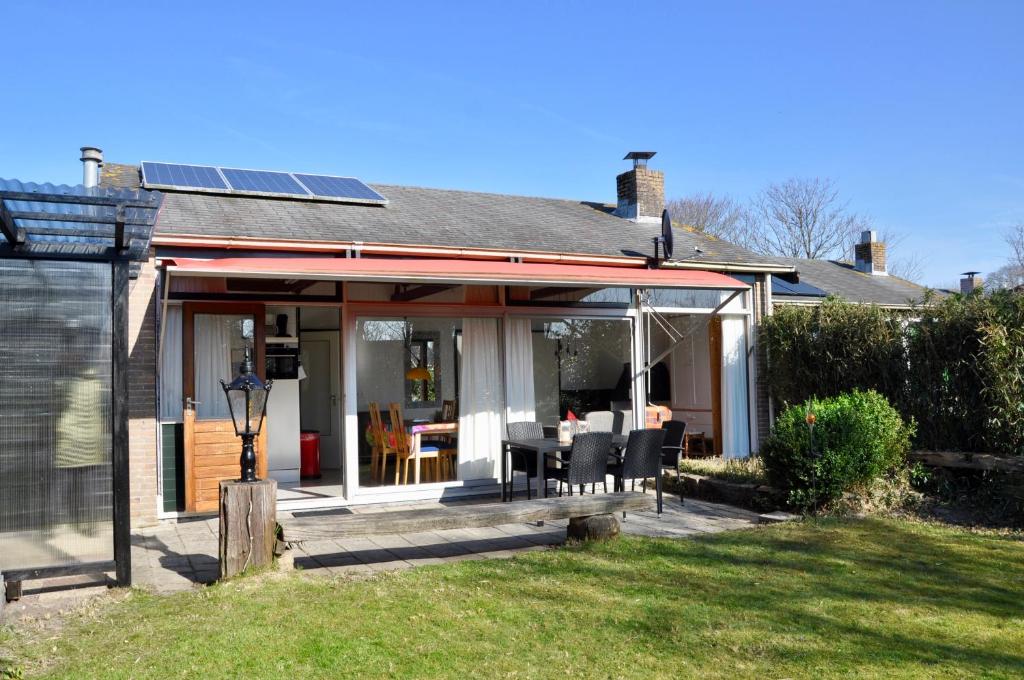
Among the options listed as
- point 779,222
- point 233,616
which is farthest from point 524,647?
point 779,222

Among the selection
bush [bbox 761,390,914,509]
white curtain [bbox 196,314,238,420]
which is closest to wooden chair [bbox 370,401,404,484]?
white curtain [bbox 196,314,238,420]

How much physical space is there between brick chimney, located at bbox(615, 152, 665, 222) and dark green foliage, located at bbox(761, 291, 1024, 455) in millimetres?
3359

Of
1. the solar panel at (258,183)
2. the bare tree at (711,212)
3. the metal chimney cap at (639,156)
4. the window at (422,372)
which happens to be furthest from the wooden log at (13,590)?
the bare tree at (711,212)

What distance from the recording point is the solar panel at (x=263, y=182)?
419 inches

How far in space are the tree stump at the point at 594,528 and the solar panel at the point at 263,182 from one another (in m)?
6.23

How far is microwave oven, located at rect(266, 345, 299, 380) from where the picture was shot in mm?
11305

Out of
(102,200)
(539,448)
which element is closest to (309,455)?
(539,448)

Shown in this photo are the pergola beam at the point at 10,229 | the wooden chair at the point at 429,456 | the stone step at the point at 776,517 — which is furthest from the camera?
the wooden chair at the point at 429,456

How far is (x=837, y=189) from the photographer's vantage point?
116ft

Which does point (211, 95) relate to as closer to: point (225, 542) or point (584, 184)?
point (225, 542)

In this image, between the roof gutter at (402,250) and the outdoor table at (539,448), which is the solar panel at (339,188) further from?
the outdoor table at (539,448)

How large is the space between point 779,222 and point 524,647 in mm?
34515

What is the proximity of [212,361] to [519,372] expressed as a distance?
146 inches

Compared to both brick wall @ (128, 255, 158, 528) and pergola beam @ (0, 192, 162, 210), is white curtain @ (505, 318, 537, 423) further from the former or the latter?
pergola beam @ (0, 192, 162, 210)
